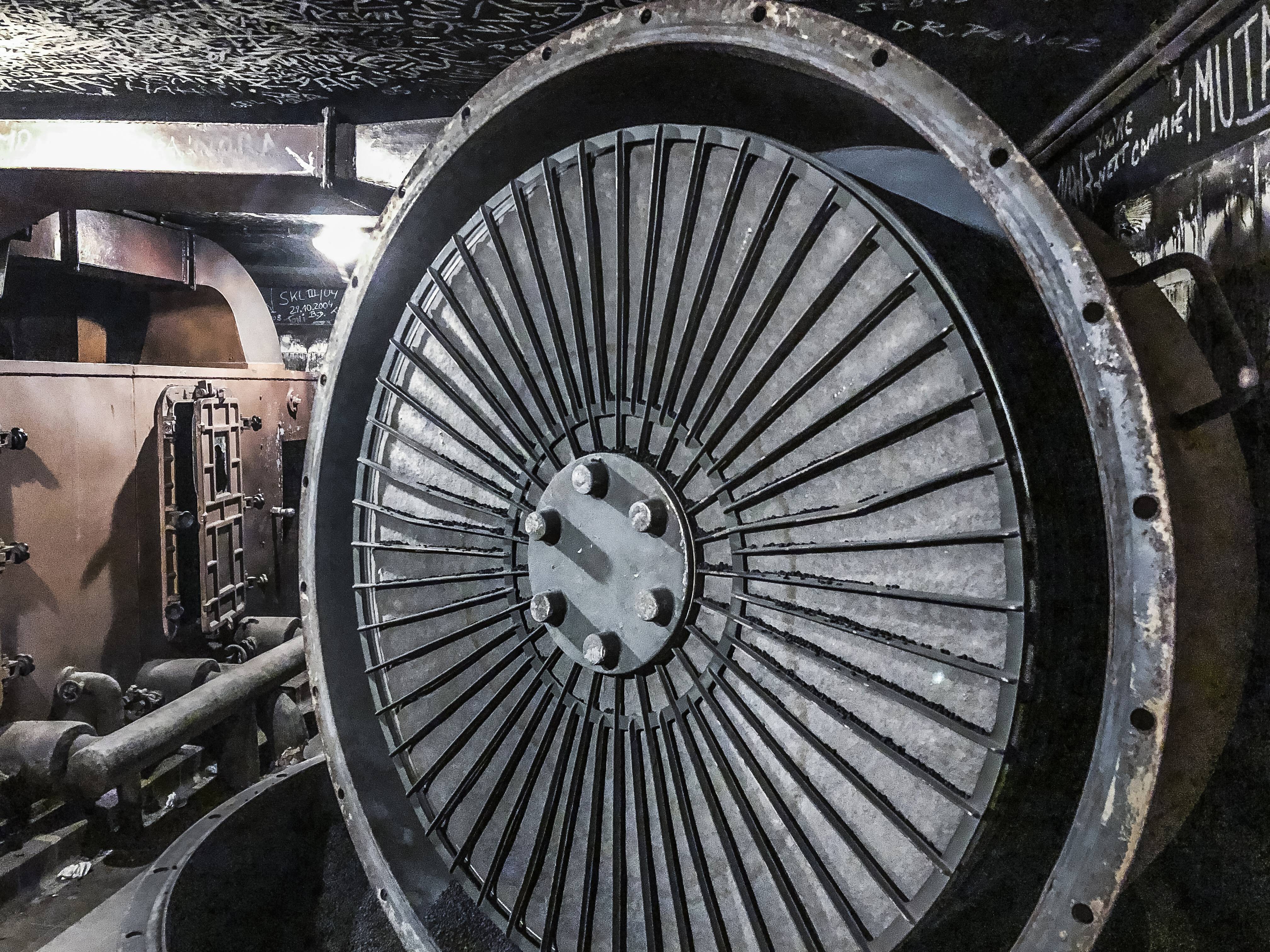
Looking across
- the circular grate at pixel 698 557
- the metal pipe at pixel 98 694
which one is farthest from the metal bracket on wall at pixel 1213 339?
the metal pipe at pixel 98 694

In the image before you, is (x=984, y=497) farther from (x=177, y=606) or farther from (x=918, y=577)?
(x=177, y=606)

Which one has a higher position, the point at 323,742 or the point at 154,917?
the point at 323,742

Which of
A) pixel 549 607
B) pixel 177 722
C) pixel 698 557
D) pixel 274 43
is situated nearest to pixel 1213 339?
pixel 698 557

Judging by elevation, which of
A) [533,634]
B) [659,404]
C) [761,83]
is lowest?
[533,634]

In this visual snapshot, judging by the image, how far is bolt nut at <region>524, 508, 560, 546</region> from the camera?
1340 millimetres

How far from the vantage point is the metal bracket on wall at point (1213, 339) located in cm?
91

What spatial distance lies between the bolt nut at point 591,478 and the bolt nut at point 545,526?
0.06 meters

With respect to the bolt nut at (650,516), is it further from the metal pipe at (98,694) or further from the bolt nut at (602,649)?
the metal pipe at (98,694)

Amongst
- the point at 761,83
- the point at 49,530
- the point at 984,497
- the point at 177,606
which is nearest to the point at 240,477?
the point at 177,606

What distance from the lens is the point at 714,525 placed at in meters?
1.23

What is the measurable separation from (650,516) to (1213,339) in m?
0.72

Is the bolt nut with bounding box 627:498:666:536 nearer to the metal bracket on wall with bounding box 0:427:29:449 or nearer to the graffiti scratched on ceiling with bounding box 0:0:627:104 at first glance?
the graffiti scratched on ceiling with bounding box 0:0:627:104

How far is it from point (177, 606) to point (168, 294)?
1.88 metres

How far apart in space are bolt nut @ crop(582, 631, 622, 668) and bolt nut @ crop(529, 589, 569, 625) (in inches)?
2.3
